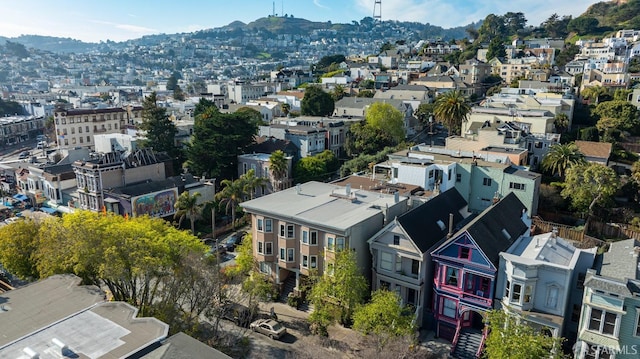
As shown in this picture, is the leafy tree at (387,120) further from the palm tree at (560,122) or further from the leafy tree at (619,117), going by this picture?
the leafy tree at (619,117)

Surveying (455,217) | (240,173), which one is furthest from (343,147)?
(455,217)

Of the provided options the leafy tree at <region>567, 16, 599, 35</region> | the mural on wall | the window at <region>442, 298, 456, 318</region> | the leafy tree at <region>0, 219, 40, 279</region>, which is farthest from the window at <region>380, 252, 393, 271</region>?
the leafy tree at <region>567, 16, 599, 35</region>

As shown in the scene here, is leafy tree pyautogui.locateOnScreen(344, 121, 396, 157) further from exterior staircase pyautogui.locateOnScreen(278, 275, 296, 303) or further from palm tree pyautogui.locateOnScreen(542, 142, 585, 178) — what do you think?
exterior staircase pyautogui.locateOnScreen(278, 275, 296, 303)

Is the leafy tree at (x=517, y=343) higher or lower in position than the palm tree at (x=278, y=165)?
lower

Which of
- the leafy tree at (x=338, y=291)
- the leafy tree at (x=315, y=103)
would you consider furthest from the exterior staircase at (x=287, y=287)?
the leafy tree at (x=315, y=103)

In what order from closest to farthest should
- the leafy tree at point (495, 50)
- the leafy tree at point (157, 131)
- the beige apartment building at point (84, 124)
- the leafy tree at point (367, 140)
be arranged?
the leafy tree at point (367, 140) → the leafy tree at point (157, 131) → the beige apartment building at point (84, 124) → the leafy tree at point (495, 50)

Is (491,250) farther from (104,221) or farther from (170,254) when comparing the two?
(104,221)
